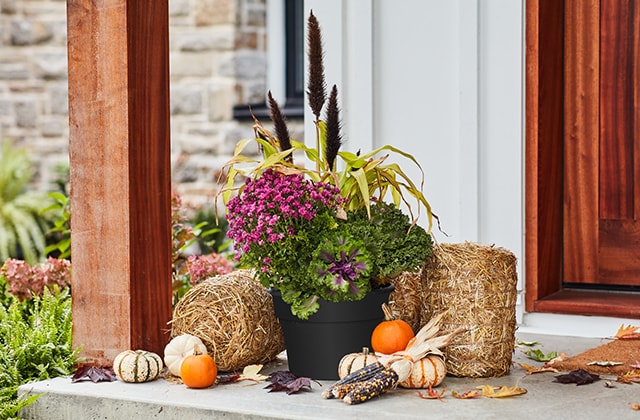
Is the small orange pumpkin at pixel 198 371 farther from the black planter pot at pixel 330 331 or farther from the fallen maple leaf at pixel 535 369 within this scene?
the fallen maple leaf at pixel 535 369

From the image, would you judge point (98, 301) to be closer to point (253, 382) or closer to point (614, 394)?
point (253, 382)

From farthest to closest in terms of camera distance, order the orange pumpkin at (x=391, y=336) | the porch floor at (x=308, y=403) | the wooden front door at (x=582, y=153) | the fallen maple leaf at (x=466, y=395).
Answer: the wooden front door at (x=582, y=153)
the orange pumpkin at (x=391, y=336)
the fallen maple leaf at (x=466, y=395)
the porch floor at (x=308, y=403)

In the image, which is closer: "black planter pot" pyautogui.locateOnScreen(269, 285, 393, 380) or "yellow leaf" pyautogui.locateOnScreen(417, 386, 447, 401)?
"yellow leaf" pyautogui.locateOnScreen(417, 386, 447, 401)

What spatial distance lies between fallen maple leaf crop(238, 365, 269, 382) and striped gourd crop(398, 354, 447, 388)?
43 centimetres

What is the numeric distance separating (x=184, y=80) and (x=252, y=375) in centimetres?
491

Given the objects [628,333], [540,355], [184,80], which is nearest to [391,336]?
[540,355]

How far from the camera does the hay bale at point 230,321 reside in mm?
2846

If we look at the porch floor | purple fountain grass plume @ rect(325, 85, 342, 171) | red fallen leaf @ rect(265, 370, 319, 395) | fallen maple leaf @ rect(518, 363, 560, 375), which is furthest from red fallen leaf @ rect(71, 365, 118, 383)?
fallen maple leaf @ rect(518, 363, 560, 375)

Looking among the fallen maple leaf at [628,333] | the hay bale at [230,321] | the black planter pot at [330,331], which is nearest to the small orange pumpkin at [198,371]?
the hay bale at [230,321]

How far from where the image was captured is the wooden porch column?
2.90m

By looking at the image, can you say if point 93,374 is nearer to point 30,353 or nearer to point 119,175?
point 30,353

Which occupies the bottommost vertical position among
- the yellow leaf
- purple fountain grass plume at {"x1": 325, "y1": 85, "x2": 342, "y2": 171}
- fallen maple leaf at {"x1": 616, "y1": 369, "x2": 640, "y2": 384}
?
the yellow leaf

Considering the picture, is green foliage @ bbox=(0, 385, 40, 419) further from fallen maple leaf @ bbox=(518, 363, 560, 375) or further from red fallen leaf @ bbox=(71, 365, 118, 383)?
fallen maple leaf @ bbox=(518, 363, 560, 375)

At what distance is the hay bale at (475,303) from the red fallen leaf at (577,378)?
168mm
